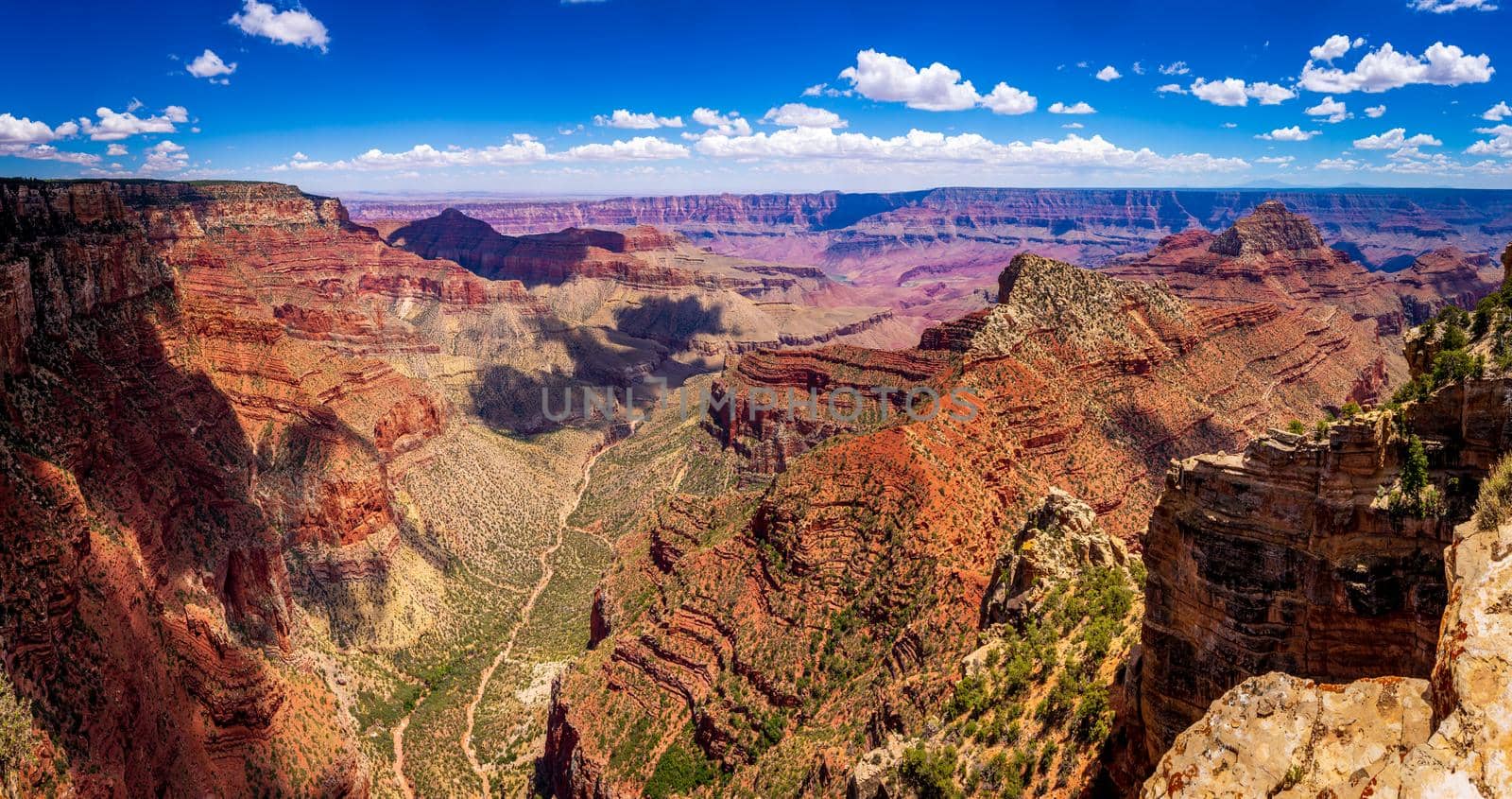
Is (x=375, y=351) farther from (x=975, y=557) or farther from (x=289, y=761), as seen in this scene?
(x=975, y=557)

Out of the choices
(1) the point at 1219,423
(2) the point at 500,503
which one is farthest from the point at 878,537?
(2) the point at 500,503

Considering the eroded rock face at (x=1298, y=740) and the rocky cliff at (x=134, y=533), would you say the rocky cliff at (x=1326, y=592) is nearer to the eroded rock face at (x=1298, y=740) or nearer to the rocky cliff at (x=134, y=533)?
the eroded rock face at (x=1298, y=740)

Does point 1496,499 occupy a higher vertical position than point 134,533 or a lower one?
higher

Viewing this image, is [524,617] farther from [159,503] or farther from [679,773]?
[679,773]

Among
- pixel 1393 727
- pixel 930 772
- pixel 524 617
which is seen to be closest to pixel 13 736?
pixel 930 772

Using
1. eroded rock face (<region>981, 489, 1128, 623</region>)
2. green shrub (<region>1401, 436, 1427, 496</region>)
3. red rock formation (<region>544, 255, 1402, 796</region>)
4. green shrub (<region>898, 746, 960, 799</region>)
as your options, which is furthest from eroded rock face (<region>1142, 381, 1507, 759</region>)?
red rock formation (<region>544, 255, 1402, 796</region>)

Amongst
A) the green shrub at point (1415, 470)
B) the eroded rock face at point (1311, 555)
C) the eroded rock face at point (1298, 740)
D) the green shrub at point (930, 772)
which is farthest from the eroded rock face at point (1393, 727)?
the green shrub at point (930, 772)

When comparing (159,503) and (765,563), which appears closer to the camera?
(159,503)
